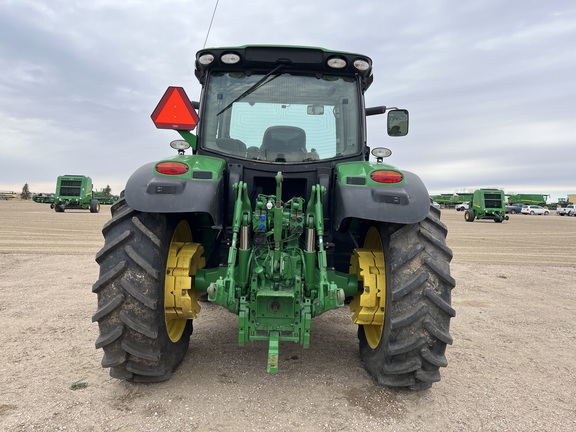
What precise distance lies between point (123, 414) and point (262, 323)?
1004 mm

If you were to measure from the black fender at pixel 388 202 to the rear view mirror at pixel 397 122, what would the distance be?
1.23 metres

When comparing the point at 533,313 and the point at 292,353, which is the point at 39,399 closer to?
the point at 292,353

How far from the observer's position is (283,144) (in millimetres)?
3492

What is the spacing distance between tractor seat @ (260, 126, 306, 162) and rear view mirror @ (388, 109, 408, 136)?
95 centimetres

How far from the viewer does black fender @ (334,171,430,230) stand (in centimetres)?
262

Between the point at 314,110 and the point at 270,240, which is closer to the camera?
the point at 270,240

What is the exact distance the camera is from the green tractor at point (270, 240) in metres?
2.64

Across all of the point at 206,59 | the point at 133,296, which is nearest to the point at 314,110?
the point at 206,59

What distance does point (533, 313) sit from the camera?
516cm

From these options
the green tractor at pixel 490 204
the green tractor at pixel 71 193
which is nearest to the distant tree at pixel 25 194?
the green tractor at pixel 71 193

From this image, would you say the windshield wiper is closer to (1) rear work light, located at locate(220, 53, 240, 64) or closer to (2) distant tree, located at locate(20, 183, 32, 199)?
(1) rear work light, located at locate(220, 53, 240, 64)

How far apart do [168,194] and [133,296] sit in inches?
27.3

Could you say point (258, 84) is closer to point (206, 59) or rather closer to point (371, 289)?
point (206, 59)

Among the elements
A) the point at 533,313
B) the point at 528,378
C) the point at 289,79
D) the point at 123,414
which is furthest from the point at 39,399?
the point at 533,313
